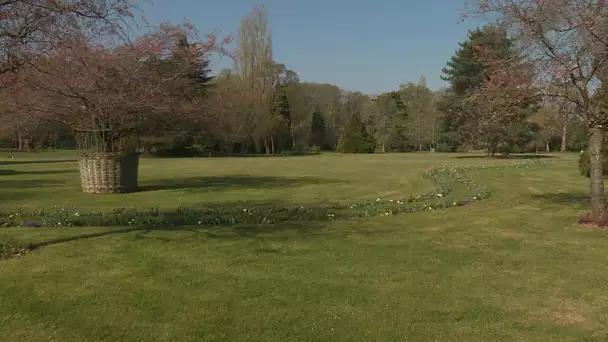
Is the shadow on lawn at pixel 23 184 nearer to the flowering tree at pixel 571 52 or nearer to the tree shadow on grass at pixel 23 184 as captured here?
the tree shadow on grass at pixel 23 184

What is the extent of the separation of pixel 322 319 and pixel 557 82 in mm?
6921

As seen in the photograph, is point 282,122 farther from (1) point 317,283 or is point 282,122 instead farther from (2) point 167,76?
(1) point 317,283

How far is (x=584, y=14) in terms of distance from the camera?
26.5ft

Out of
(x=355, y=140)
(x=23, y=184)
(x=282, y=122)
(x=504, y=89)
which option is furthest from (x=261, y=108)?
(x=504, y=89)

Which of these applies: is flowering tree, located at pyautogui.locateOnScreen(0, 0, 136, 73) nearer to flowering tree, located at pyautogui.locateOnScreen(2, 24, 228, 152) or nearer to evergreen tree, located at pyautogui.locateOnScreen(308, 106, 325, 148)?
flowering tree, located at pyautogui.locateOnScreen(2, 24, 228, 152)

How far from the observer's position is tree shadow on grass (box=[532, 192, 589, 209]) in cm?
1165

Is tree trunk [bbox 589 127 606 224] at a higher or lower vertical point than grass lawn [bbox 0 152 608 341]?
higher

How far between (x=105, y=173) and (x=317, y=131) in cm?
5768

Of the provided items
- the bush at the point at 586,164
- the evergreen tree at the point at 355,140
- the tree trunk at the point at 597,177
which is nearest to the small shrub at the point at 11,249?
the tree trunk at the point at 597,177

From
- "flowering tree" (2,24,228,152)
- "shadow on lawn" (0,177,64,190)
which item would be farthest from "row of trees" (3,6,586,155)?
"shadow on lawn" (0,177,64,190)

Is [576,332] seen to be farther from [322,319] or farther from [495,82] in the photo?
[495,82]

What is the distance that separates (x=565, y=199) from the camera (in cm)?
1273

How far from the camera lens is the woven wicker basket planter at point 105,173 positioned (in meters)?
15.1

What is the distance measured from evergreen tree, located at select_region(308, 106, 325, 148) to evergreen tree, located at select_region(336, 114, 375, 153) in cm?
947
